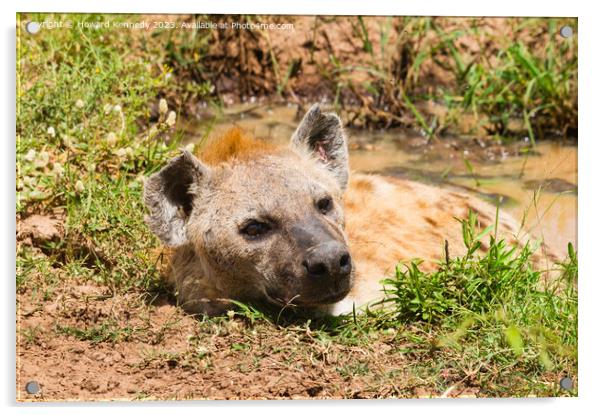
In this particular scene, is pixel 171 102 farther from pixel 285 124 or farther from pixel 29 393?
pixel 29 393

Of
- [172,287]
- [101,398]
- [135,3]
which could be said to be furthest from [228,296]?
[135,3]

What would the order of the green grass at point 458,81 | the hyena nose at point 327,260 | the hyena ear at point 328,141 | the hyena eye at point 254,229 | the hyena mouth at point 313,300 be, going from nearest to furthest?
the hyena nose at point 327,260 → the hyena mouth at point 313,300 → the hyena eye at point 254,229 → the hyena ear at point 328,141 → the green grass at point 458,81

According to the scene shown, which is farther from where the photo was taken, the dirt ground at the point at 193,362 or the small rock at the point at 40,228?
the small rock at the point at 40,228

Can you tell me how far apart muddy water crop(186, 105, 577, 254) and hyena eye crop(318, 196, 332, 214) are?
29.1 inches

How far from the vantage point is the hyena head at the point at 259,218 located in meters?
3.52

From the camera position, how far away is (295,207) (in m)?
3.66

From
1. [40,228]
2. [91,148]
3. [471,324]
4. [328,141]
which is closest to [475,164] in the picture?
[328,141]

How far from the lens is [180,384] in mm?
3555

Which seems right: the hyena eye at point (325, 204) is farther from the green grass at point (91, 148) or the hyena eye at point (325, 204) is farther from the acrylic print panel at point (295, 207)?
the green grass at point (91, 148)

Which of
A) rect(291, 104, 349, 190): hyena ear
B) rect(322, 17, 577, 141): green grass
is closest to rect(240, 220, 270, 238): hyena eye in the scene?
rect(291, 104, 349, 190): hyena ear

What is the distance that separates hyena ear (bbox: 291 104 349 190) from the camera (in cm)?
397

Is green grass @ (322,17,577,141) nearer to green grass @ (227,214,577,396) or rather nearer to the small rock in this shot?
green grass @ (227,214,577,396)

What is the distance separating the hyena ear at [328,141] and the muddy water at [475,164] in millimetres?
477

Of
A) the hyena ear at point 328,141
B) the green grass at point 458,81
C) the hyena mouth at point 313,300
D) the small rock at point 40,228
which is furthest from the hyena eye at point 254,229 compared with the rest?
the green grass at point 458,81
